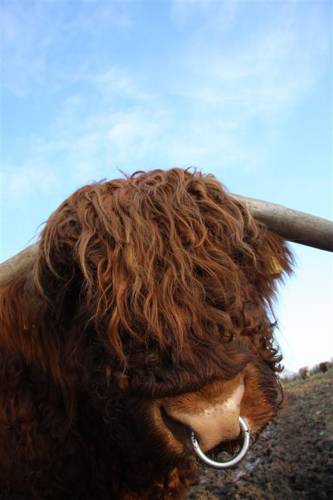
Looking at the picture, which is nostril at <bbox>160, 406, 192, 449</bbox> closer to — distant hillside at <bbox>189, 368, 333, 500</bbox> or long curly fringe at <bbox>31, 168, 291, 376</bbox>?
long curly fringe at <bbox>31, 168, 291, 376</bbox>

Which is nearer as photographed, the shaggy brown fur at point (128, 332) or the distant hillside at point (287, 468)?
the shaggy brown fur at point (128, 332)

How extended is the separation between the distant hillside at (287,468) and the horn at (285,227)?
1.51 m

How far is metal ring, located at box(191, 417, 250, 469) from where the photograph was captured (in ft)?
8.73

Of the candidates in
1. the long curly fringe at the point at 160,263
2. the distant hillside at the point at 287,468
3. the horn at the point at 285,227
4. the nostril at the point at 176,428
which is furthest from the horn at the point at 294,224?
the nostril at the point at 176,428

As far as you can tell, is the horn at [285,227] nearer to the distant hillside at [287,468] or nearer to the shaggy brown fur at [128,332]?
the shaggy brown fur at [128,332]

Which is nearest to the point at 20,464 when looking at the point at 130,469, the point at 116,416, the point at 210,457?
the point at 130,469

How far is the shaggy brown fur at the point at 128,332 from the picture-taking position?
9.55ft

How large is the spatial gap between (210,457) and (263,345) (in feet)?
2.42

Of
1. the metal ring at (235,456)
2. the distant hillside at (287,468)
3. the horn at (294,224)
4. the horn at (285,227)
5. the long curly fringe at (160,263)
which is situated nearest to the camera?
the metal ring at (235,456)

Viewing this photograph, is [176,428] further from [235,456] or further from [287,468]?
[287,468]

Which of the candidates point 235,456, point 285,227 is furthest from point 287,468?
point 235,456

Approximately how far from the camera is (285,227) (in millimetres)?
4145

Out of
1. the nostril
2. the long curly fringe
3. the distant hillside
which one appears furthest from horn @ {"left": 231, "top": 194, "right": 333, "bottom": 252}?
the nostril

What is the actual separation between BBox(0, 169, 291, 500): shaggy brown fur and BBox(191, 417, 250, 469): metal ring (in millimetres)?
133
